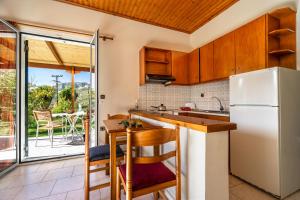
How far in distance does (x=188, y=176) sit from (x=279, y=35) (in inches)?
96.4

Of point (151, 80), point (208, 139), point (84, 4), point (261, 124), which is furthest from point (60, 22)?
point (261, 124)

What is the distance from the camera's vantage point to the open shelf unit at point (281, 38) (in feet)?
6.60

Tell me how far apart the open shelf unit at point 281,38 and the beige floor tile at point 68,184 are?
3.08 m

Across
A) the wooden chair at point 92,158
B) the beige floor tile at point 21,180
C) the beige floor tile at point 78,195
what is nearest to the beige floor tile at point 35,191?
the beige floor tile at point 21,180

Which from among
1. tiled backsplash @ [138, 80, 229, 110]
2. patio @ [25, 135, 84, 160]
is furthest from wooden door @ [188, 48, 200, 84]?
patio @ [25, 135, 84, 160]

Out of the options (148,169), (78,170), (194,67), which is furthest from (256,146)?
(78,170)

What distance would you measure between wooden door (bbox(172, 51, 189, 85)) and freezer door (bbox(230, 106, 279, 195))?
159 cm

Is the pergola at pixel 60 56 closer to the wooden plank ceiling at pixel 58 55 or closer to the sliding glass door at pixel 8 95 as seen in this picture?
the wooden plank ceiling at pixel 58 55

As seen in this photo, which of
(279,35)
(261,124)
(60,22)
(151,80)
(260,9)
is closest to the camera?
(261,124)

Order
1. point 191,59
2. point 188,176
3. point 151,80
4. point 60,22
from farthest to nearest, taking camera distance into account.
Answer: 1. point 191,59
2. point 151,80
3. point 60,22
4. point 188,176

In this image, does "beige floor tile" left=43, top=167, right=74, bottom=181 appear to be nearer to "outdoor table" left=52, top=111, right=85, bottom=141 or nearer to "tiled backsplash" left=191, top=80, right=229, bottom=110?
"outdoor table" left=52, top=111, right=85, bottom=141

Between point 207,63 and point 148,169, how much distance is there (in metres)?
2.59

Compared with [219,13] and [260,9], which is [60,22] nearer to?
[219,13]

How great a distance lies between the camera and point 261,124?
1.71 meters
